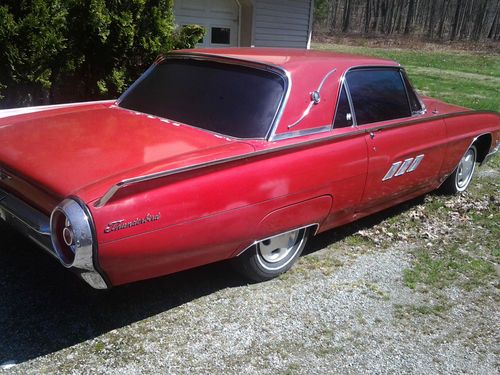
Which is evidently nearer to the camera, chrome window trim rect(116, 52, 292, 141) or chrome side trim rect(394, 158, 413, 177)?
chrome window trim rect(116, 52, 292, 141)

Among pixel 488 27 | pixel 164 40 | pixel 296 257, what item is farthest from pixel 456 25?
pixel 296 257

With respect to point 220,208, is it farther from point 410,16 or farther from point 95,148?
point 410,16

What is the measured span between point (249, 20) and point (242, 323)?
993cm

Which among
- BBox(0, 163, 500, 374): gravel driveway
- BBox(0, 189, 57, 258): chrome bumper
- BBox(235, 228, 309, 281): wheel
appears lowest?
BBox(0, 163, 500, 374): gravel driveway

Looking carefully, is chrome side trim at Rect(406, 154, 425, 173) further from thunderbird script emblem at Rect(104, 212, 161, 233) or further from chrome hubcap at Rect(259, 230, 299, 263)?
thunderbird script emblem at Rect(104, 212, 161, 233)

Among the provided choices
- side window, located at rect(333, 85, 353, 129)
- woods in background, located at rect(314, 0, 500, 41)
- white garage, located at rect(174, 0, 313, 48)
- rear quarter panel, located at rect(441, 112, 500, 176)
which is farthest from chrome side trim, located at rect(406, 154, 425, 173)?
woods in background, located at rect(314, 0, 500, 41)

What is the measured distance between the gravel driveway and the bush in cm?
237

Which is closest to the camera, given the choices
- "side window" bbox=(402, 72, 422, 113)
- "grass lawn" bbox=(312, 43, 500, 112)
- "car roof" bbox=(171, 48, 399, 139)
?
"car roof" bbox=(171, 48, 399, 139)

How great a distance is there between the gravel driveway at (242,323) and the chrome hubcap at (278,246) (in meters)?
0.17

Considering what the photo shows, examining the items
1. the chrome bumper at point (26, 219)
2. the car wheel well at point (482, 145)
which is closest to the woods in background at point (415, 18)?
the car wheel well at point (482, 145)

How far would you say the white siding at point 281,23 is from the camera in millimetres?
12008

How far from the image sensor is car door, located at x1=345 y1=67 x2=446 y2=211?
384cm

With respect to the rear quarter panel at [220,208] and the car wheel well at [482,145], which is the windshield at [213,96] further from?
the car wheel well at [482,145]

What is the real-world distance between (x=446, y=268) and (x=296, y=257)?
1.21 meters
